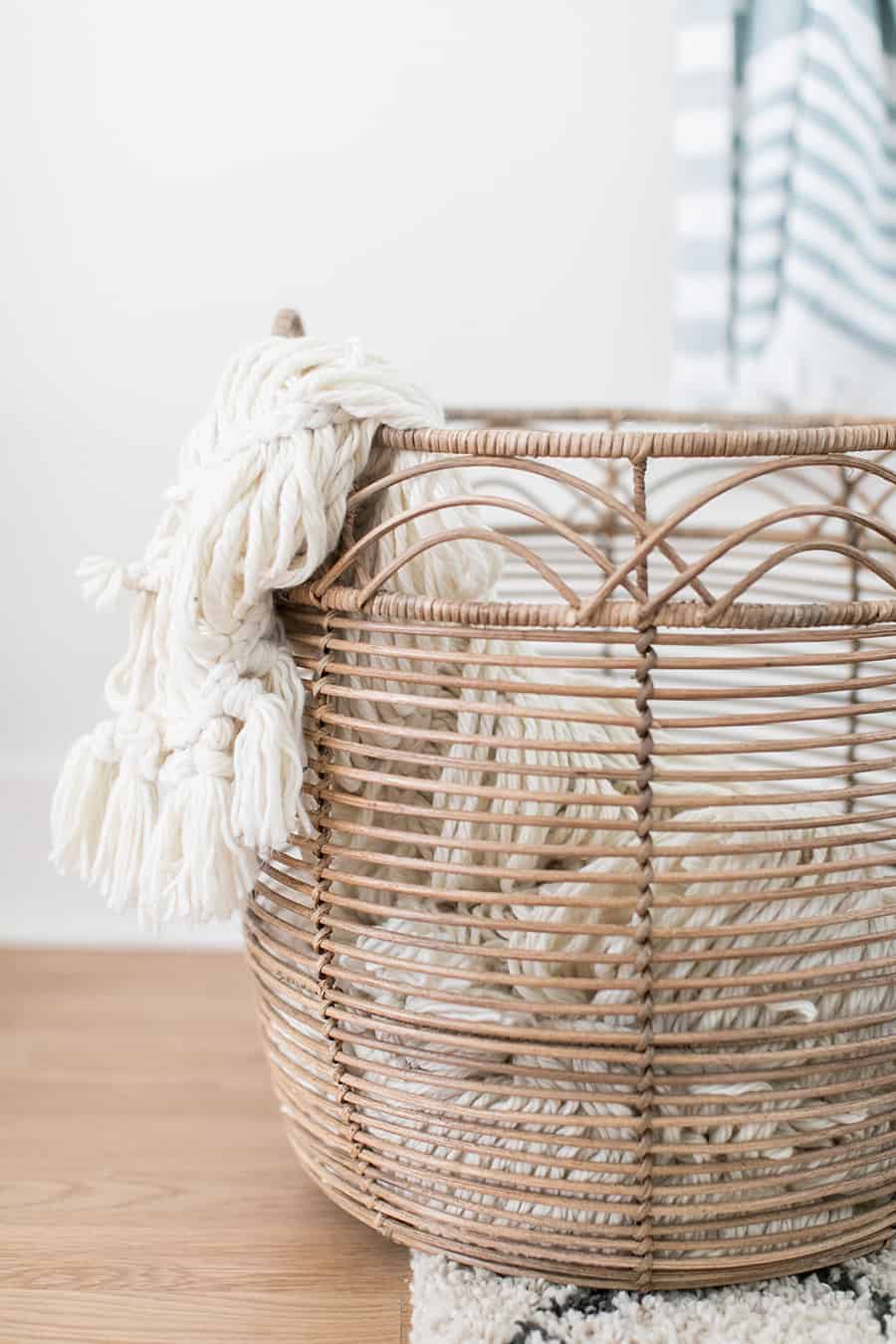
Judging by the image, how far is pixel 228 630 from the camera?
2.43ft

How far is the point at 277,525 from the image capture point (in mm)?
711

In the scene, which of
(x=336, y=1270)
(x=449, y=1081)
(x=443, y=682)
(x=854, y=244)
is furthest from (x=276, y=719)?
(x=854, y=244)

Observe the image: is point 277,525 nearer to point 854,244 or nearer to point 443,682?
point 443,682

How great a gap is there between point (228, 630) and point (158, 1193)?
452 millimetres

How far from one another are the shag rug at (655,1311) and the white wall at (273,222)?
804 millimetres

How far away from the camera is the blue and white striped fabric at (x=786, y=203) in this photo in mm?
1256

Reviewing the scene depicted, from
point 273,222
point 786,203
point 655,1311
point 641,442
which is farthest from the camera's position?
point 273,222


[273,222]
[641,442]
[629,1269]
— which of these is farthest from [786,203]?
[629,1269]

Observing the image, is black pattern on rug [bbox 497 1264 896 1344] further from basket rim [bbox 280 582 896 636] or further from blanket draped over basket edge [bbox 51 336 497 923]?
basket rim [bbox 280 582 896 636]

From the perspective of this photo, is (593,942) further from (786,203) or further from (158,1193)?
(786,203)

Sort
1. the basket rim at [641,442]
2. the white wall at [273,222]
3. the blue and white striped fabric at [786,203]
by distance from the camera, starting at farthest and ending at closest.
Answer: the white wall at [273,222], the blue and white striped fabric at [786,203], the basket rim at [641,442]

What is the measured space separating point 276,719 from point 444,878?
0.13 metres

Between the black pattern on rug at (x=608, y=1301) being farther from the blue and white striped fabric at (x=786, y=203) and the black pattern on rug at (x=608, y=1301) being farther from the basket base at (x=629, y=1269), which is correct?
the blue and white striped fabric at (x=786, y=203)

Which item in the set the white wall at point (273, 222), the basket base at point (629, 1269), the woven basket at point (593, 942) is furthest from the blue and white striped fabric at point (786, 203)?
the basket base at point (629, 1269)
